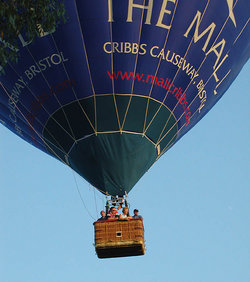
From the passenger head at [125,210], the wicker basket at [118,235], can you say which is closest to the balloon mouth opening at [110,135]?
the passenger head at [125,210]

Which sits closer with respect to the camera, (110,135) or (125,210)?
(125,210)

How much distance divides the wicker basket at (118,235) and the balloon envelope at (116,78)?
120 centimetres

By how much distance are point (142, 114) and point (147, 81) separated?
67 cm

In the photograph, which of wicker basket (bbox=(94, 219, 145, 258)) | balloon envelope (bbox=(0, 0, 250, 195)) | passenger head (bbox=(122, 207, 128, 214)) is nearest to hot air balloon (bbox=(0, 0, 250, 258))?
balloon envelope (bbox=(0, 0, 250, 195))

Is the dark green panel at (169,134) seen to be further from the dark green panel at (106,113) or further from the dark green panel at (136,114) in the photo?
the dark green panel at (106,113)

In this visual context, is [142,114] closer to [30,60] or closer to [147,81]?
[147,81]

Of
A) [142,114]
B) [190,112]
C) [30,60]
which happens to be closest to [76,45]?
[30,60]

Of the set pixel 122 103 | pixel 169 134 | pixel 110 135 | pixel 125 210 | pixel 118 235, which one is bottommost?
pixel 118 235

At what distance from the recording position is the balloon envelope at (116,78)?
13.5 meters

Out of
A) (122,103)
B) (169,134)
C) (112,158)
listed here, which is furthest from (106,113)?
(169,134)

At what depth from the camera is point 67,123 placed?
14055 millimetres

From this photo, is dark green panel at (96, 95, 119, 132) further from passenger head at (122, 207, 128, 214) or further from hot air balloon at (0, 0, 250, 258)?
passenger head at (122, 207, 128, 214)

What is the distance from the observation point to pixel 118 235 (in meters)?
13.0

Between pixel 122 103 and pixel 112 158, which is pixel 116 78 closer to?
pixel 122 103
